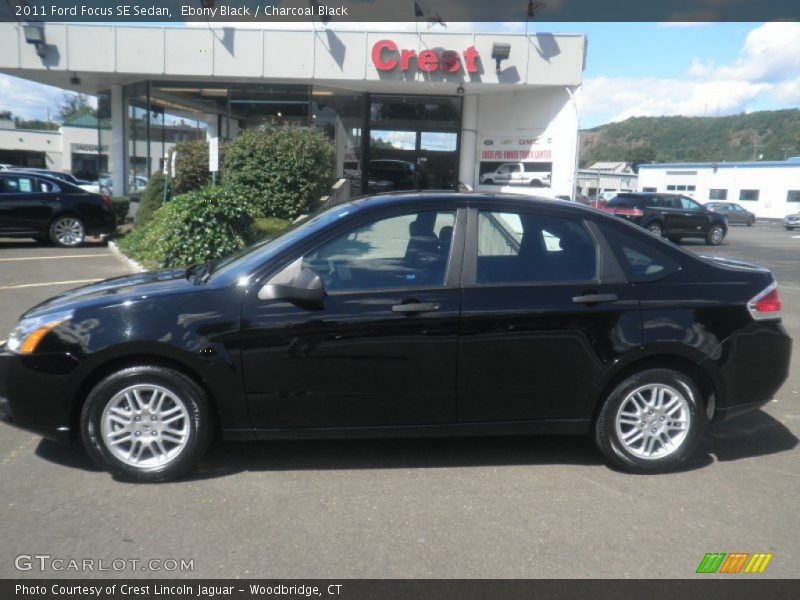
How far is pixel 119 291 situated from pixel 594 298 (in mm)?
2962

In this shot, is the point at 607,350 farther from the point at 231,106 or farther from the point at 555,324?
the point at 231,106

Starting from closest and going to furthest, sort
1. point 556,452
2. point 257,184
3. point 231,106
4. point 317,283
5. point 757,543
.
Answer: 1. point 757,543
2. point 317,283
3. point 556,452
4. point 257,184
5. point 231,106

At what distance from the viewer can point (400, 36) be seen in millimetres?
18141

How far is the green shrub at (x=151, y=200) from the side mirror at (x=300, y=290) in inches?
500

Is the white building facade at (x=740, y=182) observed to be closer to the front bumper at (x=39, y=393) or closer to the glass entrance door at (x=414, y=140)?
the glass entrance door at (x=414, y=140)

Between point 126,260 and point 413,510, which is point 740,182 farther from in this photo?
point 413,510

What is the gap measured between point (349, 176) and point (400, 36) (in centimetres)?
475

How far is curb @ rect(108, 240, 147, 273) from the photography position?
11.7 m

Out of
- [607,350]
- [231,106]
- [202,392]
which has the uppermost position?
[231,106]

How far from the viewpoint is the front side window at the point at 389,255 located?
4273 millimetres

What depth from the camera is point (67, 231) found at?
15.2m

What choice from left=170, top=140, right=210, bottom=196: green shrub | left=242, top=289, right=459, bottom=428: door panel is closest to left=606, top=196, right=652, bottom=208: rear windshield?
left=170, top=140, right=210, bottom=196: green shrub

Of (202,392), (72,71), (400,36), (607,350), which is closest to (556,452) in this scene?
(607,350)

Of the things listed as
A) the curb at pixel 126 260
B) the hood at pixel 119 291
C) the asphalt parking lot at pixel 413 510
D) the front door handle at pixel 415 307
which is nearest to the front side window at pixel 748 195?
the curb at pixel 126 260
